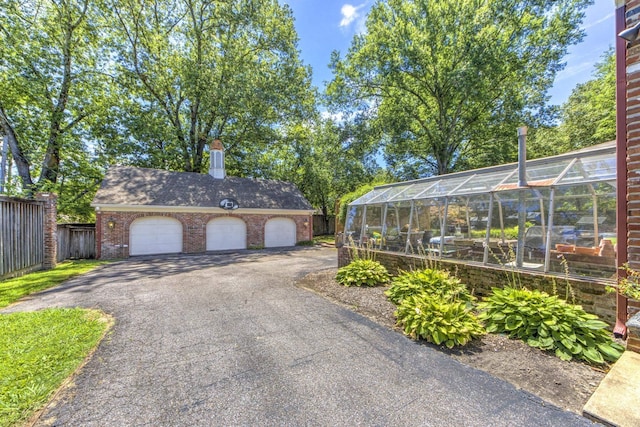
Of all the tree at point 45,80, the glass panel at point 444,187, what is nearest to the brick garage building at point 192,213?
the tree at point 45,80

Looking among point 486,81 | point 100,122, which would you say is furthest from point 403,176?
point 100,122

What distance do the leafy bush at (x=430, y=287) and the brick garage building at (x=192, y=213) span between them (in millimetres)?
12273

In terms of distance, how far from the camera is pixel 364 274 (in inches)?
273

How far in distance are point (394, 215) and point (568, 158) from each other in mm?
4252

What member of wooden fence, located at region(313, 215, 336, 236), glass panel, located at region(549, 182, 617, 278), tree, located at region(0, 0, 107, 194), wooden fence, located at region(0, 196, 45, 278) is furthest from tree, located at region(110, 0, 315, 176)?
glass panel, located at region(549, 182, 617, 278)

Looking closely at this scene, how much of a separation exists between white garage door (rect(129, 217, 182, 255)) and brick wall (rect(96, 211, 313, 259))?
21 cm

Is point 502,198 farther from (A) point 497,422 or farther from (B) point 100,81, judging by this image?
(B) point 100,81

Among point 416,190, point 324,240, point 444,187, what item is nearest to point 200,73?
point 324,240

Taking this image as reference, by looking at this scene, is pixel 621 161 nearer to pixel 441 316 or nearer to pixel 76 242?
pixel 441 316

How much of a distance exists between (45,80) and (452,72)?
2262 centimetres

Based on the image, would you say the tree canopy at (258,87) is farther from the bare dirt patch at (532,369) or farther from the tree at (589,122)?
the bare dirt patch at (532,369)

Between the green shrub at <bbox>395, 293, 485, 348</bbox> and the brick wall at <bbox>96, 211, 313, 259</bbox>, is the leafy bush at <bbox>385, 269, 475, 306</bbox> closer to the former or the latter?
the green shrub at <bbox>395, 293, 485, 348</bbox>

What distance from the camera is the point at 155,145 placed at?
18281 millimetres

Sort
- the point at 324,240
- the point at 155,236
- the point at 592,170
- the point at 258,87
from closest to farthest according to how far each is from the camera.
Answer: the point at 592,170
the point at 155,236
the point at 258,87
the point at 324,240
